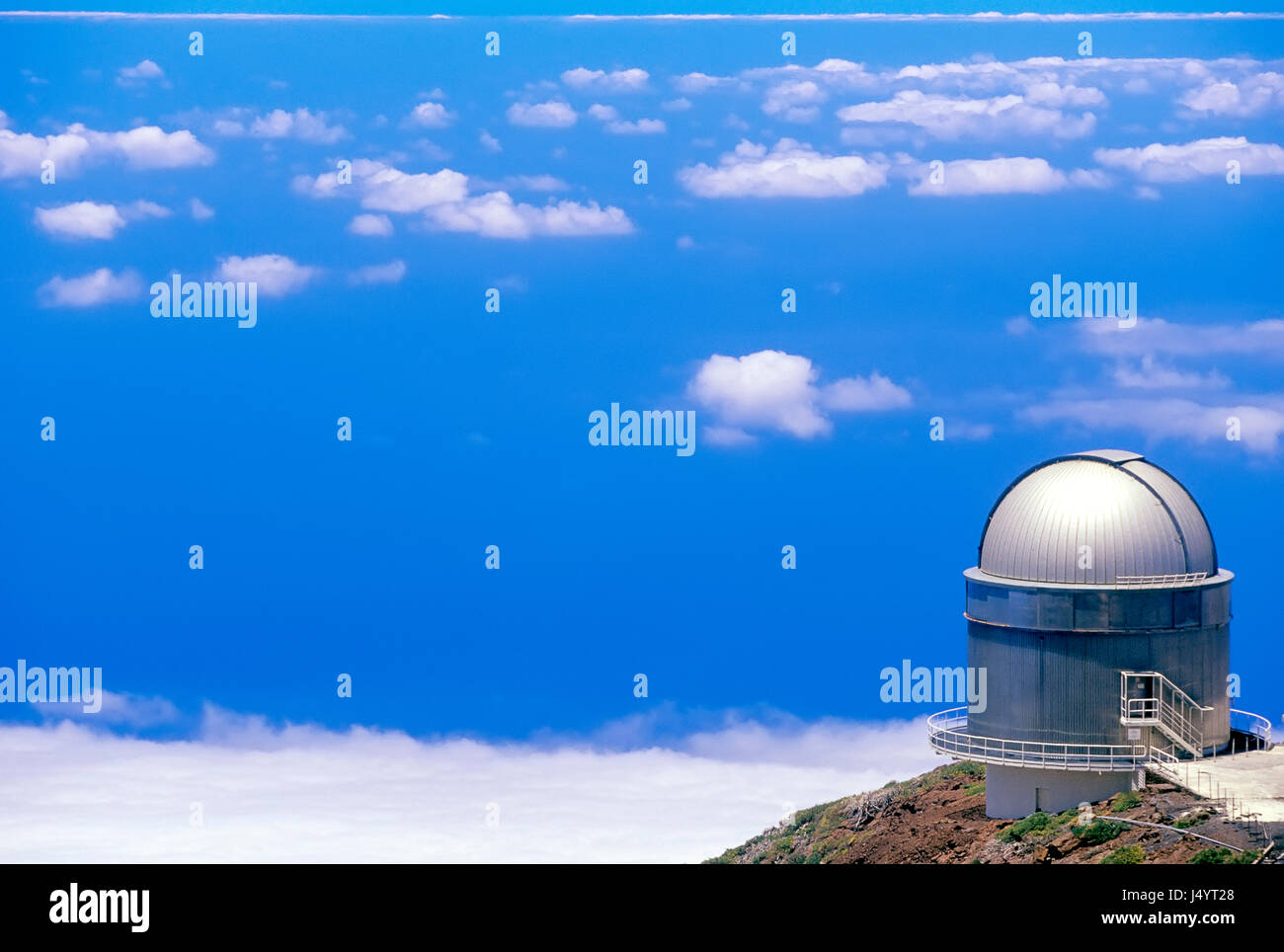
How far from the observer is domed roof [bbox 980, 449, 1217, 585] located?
42656 mm

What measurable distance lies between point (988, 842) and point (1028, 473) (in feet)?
26.2

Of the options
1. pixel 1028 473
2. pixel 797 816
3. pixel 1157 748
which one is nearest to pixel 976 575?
pixel 1028 473

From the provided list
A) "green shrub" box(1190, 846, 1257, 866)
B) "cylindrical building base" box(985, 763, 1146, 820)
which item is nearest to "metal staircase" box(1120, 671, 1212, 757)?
"cylindrical building base" box(985, 763, 1146, 820)

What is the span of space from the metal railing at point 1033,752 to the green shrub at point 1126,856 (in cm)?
372

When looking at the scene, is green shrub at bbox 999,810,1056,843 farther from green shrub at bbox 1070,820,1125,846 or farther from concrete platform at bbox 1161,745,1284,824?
concrete platform at bbox 1161,745,1284,824

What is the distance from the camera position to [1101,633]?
4250 centimetres

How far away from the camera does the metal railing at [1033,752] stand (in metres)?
42.5

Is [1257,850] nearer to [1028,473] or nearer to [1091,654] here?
[1091,654]

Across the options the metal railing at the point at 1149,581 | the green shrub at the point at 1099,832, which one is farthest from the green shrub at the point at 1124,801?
the metal railing at the point at 1149,581

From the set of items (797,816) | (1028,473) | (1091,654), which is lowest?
(797,816)

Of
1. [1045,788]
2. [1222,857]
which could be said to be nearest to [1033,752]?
[1045,788]

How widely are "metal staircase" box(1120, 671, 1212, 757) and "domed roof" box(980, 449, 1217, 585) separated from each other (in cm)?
212
